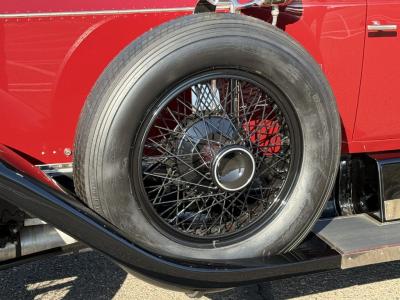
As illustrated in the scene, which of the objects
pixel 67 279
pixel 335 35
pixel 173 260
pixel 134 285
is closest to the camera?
pixel 173 260

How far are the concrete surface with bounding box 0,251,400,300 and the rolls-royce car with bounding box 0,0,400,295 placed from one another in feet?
2.38

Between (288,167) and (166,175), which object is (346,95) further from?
(166,175)

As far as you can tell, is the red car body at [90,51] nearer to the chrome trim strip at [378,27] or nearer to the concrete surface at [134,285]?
the chrome trim strip at [378,27]

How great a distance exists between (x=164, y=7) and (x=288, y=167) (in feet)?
2.79

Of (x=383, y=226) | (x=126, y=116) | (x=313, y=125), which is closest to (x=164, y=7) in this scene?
(x=126, y=116)

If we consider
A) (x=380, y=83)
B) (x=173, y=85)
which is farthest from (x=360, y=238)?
(x=173, y=85)

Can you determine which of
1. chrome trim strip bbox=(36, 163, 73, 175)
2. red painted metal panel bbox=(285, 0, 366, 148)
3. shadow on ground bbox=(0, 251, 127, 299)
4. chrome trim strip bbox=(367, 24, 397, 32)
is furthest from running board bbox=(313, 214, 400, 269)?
shadow on ground bbox=(0, 251, 127, 299)

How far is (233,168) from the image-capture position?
216 centimetres

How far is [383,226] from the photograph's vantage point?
254 cm

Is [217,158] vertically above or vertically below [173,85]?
below

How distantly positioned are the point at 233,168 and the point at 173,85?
40cm

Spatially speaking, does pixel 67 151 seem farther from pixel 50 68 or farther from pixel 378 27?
pixel 378 27

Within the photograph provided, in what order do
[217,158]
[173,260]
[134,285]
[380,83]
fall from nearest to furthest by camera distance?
[173,260], [217,158], [380,83], [134,285]

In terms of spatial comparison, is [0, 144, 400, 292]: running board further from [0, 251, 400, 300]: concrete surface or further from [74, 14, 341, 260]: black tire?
[0, 251, 400, 300]: concrete surface
